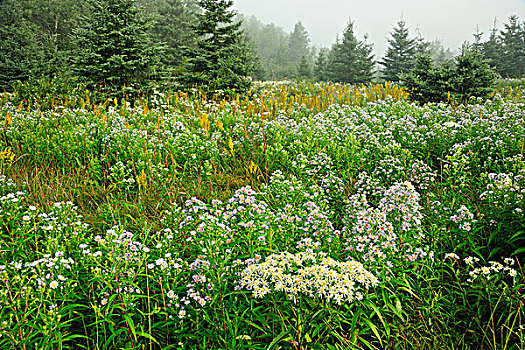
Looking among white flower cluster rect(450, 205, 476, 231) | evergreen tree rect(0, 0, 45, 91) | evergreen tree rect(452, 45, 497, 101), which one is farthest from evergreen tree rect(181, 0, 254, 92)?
evergreen tree rect(0, 0, 45, 91)

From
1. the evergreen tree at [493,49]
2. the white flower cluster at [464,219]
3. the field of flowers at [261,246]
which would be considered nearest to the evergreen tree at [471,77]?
the field of flowers at [261,246]

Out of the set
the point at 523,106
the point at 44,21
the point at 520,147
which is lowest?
the point at 520,147

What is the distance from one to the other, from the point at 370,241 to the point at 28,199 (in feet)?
12.3

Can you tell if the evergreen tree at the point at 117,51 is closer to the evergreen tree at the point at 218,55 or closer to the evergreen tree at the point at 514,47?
the evergreen tree at the point at 218,55

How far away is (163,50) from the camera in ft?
37.7

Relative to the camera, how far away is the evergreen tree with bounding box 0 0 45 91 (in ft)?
63.0

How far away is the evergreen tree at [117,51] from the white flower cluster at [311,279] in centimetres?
833

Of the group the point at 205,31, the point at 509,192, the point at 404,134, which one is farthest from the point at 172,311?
the point at 205,31

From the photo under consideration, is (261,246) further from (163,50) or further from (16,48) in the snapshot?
(16,48)

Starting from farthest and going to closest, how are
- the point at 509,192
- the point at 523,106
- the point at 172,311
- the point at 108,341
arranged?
1. the point at 523,106
2. the point at 509,192
3. the point at 172,311
4. the point at 108,341

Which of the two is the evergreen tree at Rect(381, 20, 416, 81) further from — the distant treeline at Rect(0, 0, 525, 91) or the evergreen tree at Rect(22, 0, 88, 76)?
the evergreen tree at Rect(22, 0, 88, 76)

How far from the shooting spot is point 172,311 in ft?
7.23

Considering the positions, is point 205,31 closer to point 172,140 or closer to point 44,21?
point 172,140

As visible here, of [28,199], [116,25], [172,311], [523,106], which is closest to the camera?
[172,311]
